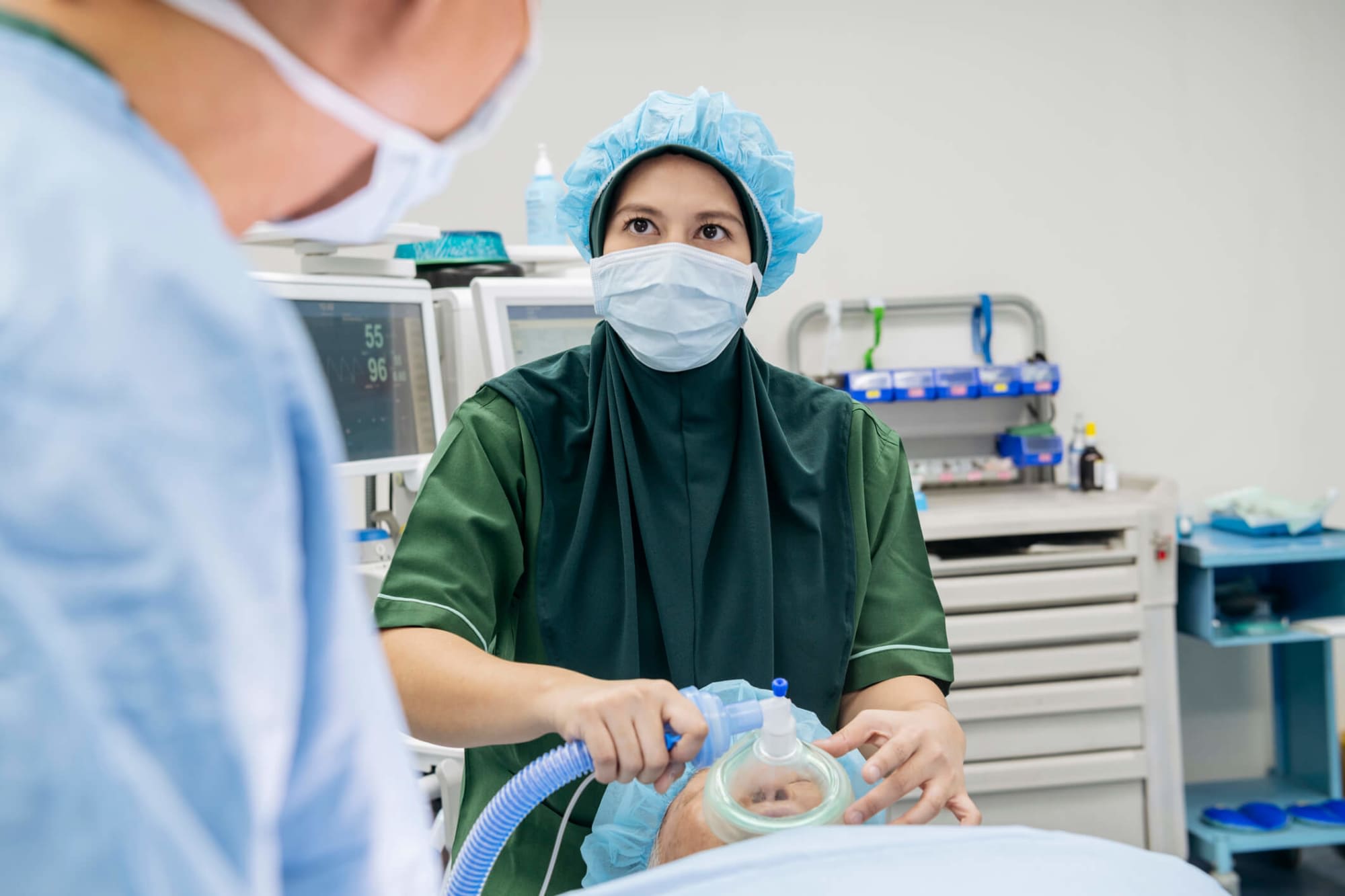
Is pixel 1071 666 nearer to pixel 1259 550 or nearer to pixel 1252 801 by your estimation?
pixel 1259 550

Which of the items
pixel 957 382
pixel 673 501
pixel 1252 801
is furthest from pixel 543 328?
pixel 1252 801

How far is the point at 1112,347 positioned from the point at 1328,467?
2.59ft

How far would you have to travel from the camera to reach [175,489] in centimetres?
29

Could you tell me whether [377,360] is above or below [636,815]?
above

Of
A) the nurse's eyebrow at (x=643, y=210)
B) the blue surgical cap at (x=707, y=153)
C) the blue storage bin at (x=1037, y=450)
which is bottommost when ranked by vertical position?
the blue storage bin at (x=1037, y=450)

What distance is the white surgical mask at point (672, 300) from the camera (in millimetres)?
1214

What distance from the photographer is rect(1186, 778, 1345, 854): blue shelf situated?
243 centimetres

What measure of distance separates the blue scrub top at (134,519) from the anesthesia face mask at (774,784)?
0.55 m

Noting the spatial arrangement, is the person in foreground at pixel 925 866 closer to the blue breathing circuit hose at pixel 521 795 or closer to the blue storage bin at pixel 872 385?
the blue breathing circuit hose at pixel 521 795

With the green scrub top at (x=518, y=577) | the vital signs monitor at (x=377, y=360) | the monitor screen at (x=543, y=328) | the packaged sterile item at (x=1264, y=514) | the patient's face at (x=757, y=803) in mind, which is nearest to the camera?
the patient's face at (x=757, y=803)

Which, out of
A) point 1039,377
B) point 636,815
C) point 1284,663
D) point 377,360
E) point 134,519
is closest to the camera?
point 134,519

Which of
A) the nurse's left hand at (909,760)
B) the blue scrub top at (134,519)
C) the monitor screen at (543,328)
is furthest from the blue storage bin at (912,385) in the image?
the blue scrub top at (134,519)

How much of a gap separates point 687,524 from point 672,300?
0.87 ft

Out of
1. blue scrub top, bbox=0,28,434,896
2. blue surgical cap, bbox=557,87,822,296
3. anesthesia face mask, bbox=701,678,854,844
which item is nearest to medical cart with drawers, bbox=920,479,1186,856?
blue surgical cap, bbox=557,87,822,296
